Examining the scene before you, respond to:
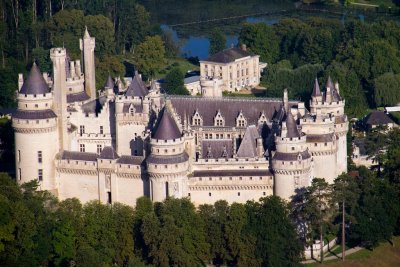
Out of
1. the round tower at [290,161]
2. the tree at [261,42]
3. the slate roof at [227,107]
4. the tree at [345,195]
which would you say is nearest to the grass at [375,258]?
the tree at [345,195]

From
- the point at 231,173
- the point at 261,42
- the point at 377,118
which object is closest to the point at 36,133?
the point at 231,173

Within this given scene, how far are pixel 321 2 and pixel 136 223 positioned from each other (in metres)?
85.5

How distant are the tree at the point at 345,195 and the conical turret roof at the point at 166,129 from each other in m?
8.63

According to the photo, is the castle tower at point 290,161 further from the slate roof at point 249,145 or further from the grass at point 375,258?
the grass at point 375,258

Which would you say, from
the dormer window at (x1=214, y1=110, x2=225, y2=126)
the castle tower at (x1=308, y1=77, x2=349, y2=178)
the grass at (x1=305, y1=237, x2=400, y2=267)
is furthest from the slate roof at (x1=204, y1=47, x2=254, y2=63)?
the grass at (x1=305, y1=237, x2=400, y2=267)

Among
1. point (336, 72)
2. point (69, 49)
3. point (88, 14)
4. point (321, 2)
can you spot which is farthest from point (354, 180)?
point (321, 2)

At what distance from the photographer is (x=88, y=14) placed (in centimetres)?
13788

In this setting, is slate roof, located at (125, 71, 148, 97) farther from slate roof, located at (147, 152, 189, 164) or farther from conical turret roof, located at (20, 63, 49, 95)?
slate roof, located at (147, 152, 189, 164)

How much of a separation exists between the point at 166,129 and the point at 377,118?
27.3 m

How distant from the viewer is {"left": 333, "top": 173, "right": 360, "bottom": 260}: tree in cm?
8694

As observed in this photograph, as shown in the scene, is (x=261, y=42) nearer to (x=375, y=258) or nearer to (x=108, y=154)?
(x=108, y=154)

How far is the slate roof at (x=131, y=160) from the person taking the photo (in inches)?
3465

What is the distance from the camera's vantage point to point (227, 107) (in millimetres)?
95250

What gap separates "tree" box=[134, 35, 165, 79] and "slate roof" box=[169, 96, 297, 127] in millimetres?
28511
